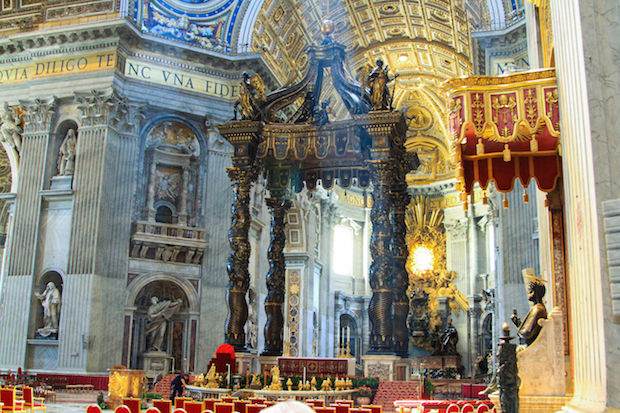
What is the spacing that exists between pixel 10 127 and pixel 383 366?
13.6 meters

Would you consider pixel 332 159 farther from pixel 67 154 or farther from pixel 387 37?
pixel 387 37

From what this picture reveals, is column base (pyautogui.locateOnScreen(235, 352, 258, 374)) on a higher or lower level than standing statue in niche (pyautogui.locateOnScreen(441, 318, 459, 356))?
lower

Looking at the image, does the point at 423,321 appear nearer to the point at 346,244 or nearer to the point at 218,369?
the point at 346,244

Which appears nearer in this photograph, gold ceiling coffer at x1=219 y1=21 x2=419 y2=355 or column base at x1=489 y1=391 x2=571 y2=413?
column base at x1=489 y1=391 x2=571 y2=413

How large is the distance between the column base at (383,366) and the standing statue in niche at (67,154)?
10.8 metres

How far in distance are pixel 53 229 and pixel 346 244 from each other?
16.0 metres

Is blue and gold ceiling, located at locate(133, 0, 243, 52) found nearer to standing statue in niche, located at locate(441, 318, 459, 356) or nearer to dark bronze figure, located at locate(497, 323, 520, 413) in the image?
dark bronze figure, located at locate(497, 323, 520, 413)

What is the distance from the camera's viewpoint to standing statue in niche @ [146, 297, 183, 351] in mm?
17797

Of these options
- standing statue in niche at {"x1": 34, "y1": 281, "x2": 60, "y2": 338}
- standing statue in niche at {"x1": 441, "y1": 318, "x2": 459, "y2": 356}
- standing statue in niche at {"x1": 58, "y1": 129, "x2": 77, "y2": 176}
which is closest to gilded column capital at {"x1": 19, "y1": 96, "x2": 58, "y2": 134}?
standing statue in niche at {"x1": 58, "y1": 129, "x2": 77, "y2": 176}

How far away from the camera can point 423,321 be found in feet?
101

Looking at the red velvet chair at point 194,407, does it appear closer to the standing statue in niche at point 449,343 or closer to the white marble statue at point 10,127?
the white marble statue at point 10,127

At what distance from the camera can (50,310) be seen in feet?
55.9

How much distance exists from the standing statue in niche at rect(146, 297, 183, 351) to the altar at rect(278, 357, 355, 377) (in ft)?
23.4

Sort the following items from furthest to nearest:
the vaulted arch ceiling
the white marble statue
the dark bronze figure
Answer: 1. the vaulted arch ceiling
2. the white marble statue
3. the dark bronze figure
